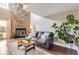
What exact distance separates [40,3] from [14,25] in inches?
19.5

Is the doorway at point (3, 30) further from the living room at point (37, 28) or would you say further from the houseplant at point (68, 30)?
the houseplant at point (68, 30)

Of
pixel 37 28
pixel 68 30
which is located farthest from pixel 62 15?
pixel 37 28

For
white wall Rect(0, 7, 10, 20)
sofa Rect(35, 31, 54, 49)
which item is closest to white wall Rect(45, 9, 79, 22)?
sofa Rect(35, 31, 54, 49)

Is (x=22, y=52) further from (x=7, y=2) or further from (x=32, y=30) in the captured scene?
(x=7, y=2)

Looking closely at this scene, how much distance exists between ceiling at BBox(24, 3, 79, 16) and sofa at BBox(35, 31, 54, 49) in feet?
0.92

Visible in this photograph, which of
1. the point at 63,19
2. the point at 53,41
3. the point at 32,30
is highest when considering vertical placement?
the point at 63,19

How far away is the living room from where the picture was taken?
A: 2350 mm

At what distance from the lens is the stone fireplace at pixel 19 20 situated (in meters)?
2.37

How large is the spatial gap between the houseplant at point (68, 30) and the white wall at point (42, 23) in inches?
2.9

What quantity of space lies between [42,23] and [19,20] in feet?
1.10

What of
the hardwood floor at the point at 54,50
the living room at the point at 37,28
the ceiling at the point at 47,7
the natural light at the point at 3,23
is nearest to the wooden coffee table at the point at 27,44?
the living room at the point at 37,28

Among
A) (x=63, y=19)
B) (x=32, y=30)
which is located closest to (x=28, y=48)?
(x=32, y=30)

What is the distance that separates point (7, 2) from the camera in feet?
7.84

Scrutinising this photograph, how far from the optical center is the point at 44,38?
7.81 feet
